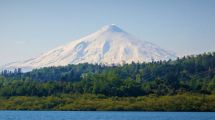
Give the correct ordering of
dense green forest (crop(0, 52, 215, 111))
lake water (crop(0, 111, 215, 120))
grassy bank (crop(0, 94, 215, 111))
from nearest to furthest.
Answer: lake water (crop(0, 111, 215, 120))
grassy bank (crop(0, 94, 215, 111))
dense green forest (crop(0, 52, 215, 111))

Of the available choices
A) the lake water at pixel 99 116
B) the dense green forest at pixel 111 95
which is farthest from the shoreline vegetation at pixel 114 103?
the lake water at pixel 99 116

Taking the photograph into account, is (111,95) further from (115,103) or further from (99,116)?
(99,116)

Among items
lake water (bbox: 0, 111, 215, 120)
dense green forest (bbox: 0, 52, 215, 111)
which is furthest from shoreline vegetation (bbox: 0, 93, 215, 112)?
lake water (bbox: 0, 111, 215, 120)

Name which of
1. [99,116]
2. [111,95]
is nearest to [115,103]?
[111,95]

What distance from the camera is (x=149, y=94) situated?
117 metres

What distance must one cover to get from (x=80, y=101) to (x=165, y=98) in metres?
16.8

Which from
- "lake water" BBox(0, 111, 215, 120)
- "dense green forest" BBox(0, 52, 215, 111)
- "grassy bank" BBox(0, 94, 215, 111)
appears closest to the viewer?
"lake water" BBox(0, 111, 215, 120)

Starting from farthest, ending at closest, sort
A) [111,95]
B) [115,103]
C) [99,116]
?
1. [111,95]
2. [115,103]
3. [99,116]

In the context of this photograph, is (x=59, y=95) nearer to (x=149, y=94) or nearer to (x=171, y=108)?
(x=149, y=94)

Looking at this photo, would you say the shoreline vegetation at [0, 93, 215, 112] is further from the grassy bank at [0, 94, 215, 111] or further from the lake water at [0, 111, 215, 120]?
the lake water at [0, 111, 215, 120]

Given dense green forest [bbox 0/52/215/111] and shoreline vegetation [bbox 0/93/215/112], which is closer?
shoreline vegetation [bbox 0/93/215/112]

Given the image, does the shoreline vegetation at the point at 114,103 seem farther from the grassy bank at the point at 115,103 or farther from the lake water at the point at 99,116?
the lake water at the point at 99,116

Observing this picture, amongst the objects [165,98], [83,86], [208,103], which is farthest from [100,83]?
[208,103]

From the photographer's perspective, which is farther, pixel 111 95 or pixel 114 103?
pixel 111 95
